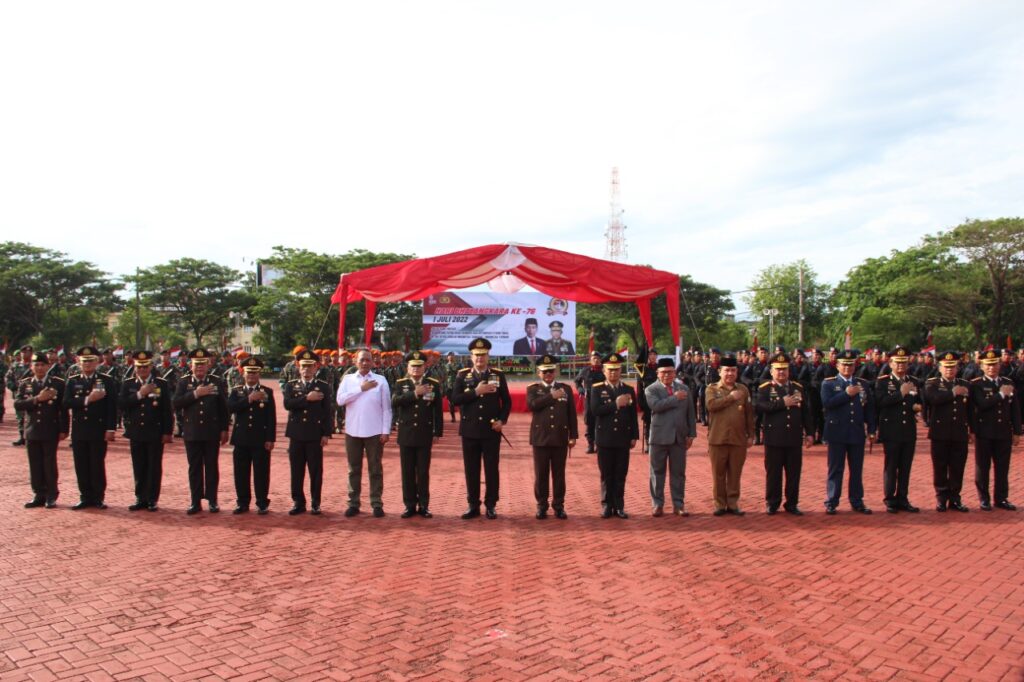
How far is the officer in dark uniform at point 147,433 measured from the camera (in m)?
7.97

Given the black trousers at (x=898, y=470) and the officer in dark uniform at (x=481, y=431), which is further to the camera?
the black trousers at (x=898, y=470)

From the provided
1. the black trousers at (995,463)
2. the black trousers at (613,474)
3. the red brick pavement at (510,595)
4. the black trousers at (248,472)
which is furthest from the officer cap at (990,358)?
the black trousers at (248,472)

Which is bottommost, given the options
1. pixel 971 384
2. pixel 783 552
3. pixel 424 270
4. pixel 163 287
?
pixel 783 552

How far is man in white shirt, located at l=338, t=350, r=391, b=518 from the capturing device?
7840mm

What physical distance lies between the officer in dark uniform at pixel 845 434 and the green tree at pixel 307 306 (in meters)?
37.0

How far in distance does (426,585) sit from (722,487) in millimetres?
3864

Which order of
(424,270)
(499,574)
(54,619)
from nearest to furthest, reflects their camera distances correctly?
(54,619) → (499,574) → (424,270)

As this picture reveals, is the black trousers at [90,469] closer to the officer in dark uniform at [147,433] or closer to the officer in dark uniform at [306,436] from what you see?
the officer in dark uniform at [147,433]

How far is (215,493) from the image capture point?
793 centimetres

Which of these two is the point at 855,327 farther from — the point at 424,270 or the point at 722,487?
the point at 722,487

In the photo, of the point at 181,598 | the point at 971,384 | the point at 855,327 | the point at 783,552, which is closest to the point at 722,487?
the point at 783,552

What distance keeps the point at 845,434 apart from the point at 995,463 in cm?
188

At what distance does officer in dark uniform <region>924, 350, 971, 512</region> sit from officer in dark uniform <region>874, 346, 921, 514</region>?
0.24 meters

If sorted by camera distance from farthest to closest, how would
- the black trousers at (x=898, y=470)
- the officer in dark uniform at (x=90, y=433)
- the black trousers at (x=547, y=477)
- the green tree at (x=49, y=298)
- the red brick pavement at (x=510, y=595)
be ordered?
the green tree at (x=49, y=298), the officer in dark uniform at (x=90, y=433), the black trousers at (x=898, y=470), the black trousers at (x=547, y=477), the red brick pavement at (x=510, y=595)
